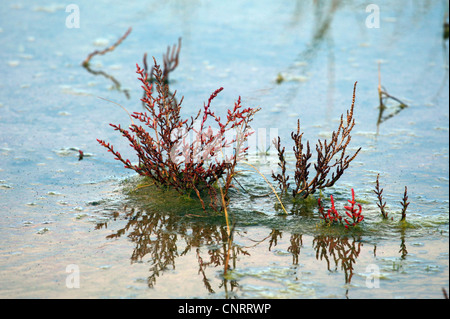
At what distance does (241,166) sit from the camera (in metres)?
5.68

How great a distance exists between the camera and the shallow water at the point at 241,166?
392 cm

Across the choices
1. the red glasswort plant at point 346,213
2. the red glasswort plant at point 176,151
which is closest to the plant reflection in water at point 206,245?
the red glasswort plant at point 346,213

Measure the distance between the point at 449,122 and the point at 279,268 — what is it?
12.1ft

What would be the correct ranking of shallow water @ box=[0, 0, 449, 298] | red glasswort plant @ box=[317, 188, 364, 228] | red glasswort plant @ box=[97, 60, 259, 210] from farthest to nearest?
red glasswort plant @ box=[97, 60, 259, 210]
red glasswort plant @ box=[317, 188, 364, 228]
shallow water @ box=[0, 0, 449, 298]

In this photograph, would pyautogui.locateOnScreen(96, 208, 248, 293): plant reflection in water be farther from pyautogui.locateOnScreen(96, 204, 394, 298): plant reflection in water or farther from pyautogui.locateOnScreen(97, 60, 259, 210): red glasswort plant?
pyautogui.locateOnScreen(97, 60, 259, 210): red glasswort plant

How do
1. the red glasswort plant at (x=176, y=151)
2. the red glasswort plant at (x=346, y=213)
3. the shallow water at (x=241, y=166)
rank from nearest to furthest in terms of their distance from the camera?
the shallow water at (x=241, y=166) → the red glasswort plant at (x=346, y=213) → the red glasswort plant at (x=176, y=151)

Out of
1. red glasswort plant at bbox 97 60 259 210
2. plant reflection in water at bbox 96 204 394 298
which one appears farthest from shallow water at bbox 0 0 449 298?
red glasswort plant at bbox 97 60 259 210

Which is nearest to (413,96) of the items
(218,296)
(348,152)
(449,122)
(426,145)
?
(449,122)

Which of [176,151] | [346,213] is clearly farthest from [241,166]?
[346,213]

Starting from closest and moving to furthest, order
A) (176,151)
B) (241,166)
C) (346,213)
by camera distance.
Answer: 1. (346,213)
2. (176,151)
3. (241,166)

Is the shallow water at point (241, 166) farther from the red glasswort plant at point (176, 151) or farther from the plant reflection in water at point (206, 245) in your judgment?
the red glasswort plant at point (176, 151)

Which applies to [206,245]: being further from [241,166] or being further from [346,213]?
[241,166]

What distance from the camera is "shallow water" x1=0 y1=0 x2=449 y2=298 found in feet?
12.9

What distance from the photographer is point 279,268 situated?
4000 millimetres
